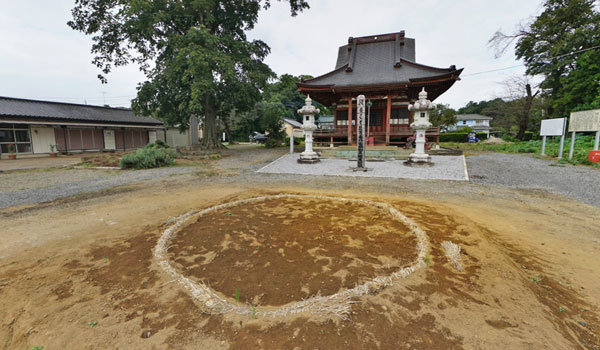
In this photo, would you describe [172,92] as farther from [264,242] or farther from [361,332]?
[361,332]

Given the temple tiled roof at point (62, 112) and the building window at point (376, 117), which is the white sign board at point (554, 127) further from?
the temple tiled roof at point (62, 112)

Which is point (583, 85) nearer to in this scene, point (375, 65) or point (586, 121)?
point (586, 121)

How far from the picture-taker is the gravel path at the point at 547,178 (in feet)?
20.2

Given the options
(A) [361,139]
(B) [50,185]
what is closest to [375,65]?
(A) [361,139]

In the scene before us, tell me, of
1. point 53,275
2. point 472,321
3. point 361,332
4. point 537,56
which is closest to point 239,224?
point 53,275

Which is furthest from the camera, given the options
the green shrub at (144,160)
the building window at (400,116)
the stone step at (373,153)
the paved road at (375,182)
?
the building window at (400,116)

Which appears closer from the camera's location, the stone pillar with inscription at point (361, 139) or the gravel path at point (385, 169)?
the gravel path at point (385, 169)

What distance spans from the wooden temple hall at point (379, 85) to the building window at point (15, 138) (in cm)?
1867

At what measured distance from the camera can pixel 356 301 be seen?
7.15 ft

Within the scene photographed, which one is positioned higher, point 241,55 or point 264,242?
point 241,55

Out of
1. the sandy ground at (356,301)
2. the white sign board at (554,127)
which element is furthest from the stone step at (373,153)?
the sandy ground at (356,301)

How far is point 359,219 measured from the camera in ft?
14.3

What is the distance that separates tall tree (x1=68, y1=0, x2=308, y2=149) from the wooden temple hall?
4.65 m

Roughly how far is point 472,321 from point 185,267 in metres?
2.83
